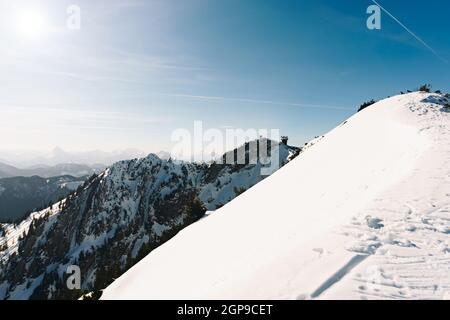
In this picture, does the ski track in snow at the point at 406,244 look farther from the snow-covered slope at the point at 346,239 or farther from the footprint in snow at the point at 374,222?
the footprint in snow at the point at 374,222

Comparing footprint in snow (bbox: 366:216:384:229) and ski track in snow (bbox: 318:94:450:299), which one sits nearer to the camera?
ski track in snow (bbox: 318:94:450:299)

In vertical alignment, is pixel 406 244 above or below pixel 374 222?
below

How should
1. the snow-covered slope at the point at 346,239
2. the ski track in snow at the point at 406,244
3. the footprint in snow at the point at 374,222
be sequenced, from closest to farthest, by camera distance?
the ski track in snow at the point at 406,244 < the snow-covered slope at the point at 346,239 < the footprint in snow at the point at 374,222

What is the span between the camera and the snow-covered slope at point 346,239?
885cm

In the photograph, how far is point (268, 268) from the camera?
11031 mm

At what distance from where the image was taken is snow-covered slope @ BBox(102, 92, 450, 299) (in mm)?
8852

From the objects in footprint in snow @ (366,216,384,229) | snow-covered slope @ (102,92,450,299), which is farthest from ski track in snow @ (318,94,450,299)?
footprint in snow @ (366,216,384,229)

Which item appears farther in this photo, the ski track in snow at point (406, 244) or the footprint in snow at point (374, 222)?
the footprint in snow at point (374, 222)

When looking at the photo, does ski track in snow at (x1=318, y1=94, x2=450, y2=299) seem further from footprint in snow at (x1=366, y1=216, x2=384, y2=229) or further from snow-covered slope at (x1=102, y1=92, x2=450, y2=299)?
footprint in snow at (x1=366, y1=216, x2=384, y2=229)

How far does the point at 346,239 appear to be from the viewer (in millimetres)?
11180

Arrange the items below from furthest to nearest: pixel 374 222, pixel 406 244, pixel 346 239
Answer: pixel 374 222 < pixel 346 239 < pixel 406 244

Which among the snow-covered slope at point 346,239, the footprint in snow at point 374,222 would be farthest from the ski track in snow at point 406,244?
the footprint in snow at point 374,222
